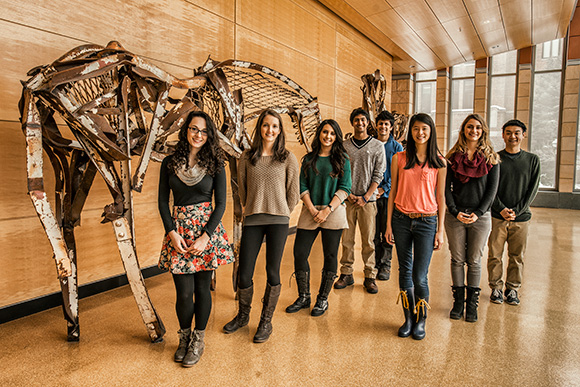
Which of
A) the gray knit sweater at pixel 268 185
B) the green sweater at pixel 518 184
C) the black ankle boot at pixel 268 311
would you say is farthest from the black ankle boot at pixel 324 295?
the green sweater at pixel 518 184

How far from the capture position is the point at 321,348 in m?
2.41

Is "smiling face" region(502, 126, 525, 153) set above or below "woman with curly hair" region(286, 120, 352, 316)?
above

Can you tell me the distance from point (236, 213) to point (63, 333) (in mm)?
1453

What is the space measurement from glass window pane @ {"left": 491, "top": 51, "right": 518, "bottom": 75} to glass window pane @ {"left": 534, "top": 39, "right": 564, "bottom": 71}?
53cm

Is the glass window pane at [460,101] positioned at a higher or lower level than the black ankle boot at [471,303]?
higher

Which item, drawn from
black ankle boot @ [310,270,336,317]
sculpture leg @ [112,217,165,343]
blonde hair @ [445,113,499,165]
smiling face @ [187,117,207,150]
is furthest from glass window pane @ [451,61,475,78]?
sculpture leg @ [112,217,165,343]

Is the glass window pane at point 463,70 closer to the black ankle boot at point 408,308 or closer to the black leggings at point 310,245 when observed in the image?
the black leggings at point 310,245

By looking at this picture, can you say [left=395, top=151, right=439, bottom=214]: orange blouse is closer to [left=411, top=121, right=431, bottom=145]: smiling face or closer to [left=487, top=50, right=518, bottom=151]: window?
[left=411, top=121, right=431, bottom=145]: smiling face

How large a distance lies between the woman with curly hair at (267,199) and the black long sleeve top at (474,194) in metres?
1.19

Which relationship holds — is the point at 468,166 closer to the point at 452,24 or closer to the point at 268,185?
the point at 268,185

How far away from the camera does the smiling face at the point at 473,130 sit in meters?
2.83

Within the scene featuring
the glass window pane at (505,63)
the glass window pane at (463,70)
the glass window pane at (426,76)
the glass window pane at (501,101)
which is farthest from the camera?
the glass window pane at (426,76)

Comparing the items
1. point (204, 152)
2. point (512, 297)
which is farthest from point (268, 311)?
point (512, 297)

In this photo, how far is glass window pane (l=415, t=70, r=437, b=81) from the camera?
1201cm
